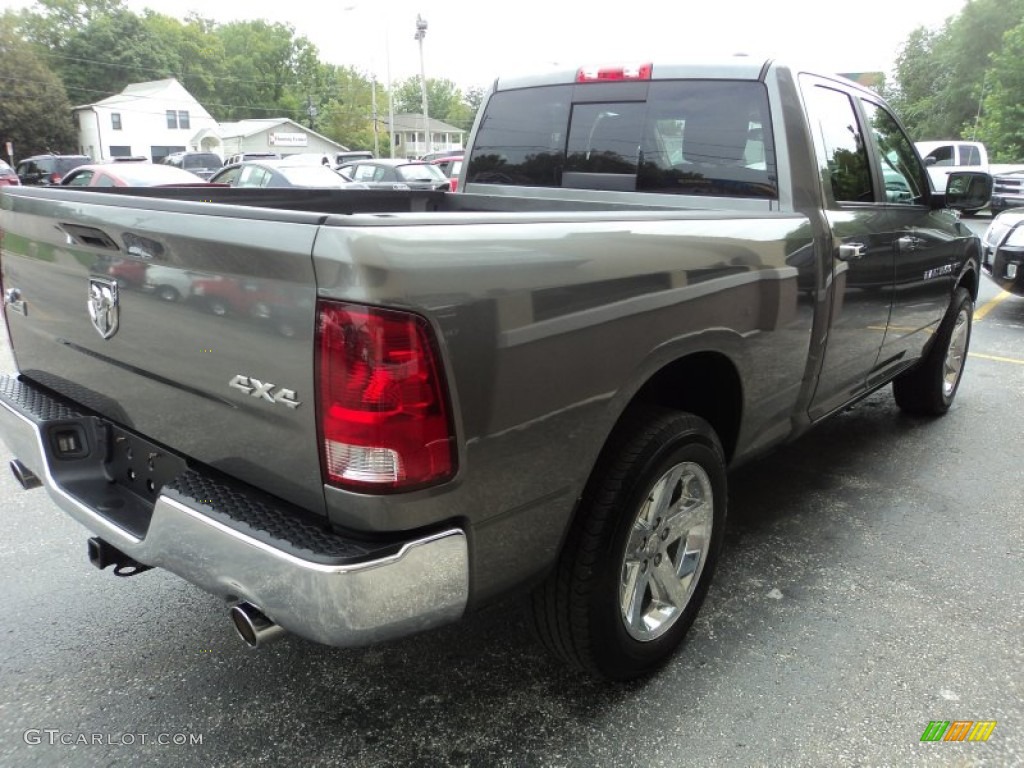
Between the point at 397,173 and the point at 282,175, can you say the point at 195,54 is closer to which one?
the point at 397,173

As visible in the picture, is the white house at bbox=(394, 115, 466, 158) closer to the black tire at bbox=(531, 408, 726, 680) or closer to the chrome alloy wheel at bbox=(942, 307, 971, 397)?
the chrome alloy wheel at bbox=(942, 307, 971, 397)

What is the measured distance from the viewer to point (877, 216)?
336cm

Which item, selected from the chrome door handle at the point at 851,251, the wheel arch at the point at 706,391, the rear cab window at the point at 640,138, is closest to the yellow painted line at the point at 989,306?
the chrome door handle at the point at 851,251

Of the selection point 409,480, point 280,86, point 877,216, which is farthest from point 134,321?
point 280,86

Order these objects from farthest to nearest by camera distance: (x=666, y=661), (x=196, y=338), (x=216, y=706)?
(x=666, y=661) → (x=216, y=706) → (x=196, y=338)

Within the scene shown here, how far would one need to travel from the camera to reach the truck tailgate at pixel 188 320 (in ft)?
5.19

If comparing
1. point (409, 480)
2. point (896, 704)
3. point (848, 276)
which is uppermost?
point (848, 276)

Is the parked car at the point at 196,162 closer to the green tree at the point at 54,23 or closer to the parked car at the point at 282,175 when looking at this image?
the parked car at the point at 282,175

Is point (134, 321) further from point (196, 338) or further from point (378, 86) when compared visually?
point (378, 86)

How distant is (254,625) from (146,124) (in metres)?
72.6

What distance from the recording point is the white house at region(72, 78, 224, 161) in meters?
60.7

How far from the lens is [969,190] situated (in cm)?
428

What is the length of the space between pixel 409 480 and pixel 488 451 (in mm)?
198

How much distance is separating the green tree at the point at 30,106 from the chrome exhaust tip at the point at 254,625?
63188mm
